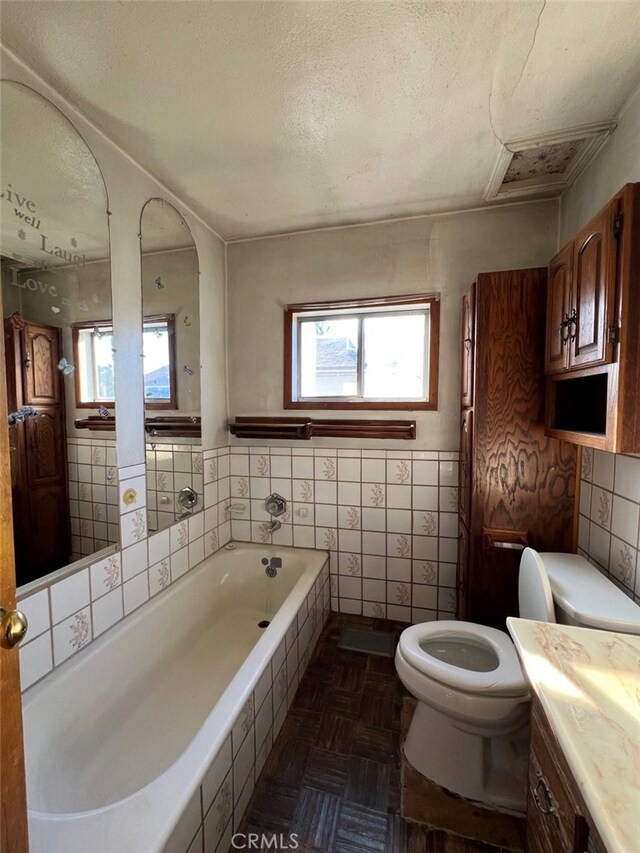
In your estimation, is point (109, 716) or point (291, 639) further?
point (291, 639)

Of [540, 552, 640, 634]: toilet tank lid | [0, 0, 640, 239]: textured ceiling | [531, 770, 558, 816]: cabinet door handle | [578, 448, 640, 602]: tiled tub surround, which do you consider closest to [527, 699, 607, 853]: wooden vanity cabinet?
[531, 770, 558, 816]: cabinet door handle

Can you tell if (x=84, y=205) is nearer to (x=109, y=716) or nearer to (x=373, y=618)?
(x=109, y=716)

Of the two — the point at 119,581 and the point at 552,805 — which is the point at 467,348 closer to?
the point at 552,805

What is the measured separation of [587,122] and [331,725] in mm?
2586

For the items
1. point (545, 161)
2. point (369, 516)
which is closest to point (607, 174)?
point (545, 161)

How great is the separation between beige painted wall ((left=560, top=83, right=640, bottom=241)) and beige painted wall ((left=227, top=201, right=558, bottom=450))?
13 cm

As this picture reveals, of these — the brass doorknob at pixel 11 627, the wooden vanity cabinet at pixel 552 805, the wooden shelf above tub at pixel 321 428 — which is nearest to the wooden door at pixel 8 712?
the brass doorknob at pixel 11 627

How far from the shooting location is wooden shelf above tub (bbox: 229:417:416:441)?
1956 millimetres

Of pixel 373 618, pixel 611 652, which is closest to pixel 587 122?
pixel 611 652

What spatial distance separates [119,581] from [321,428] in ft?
4.06

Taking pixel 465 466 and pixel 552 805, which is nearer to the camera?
pixel 552 805

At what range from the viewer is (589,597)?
3.72 ft

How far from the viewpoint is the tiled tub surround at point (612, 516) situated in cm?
117

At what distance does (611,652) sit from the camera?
881 millimetres
